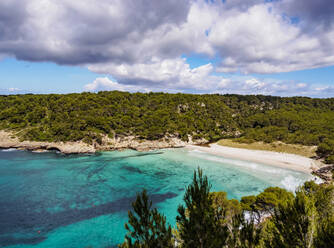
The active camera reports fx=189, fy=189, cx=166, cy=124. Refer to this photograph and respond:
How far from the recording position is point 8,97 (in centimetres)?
7919

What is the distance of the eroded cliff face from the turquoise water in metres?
3.56

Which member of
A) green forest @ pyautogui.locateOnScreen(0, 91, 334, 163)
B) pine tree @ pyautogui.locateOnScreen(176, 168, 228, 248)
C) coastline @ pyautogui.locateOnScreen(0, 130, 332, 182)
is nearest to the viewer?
pine tree @ pyautogui.locateOnScreen(176, 168, 228, 248)

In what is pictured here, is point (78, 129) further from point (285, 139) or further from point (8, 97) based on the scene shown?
point (285, 139)

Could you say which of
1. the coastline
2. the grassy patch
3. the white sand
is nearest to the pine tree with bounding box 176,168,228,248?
the coastline

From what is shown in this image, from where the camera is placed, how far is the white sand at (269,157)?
130 ft

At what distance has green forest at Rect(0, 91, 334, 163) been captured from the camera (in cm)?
5628

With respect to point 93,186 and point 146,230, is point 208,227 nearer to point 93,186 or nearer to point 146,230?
point 146,230

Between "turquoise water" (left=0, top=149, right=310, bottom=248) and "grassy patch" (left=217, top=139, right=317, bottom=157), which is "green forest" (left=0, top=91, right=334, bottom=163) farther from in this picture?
"turquoise water" (left=0, top=149, right=310, bottom=248)

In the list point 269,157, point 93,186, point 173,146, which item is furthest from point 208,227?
point 173,146

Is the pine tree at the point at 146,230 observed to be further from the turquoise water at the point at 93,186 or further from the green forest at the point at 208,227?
the turquoise water at the point at 93,186

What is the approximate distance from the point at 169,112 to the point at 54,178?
154 ft

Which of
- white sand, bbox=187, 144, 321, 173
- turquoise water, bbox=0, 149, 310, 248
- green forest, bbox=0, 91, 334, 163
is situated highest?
green forest, bbox=0, 91, 334, 163

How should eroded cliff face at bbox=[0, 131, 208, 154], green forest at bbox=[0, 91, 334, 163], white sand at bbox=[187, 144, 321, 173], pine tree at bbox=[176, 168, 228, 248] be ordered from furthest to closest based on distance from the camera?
green forest at bbox=[0, 91, 334, 163]
eroded cliff face at bbox=[0, 131, 208, 154]
white sand at bbox=[187, 144, 321, 173]
pine tree at bbox=[176, 168, 228, 248]

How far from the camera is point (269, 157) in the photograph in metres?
46.7
